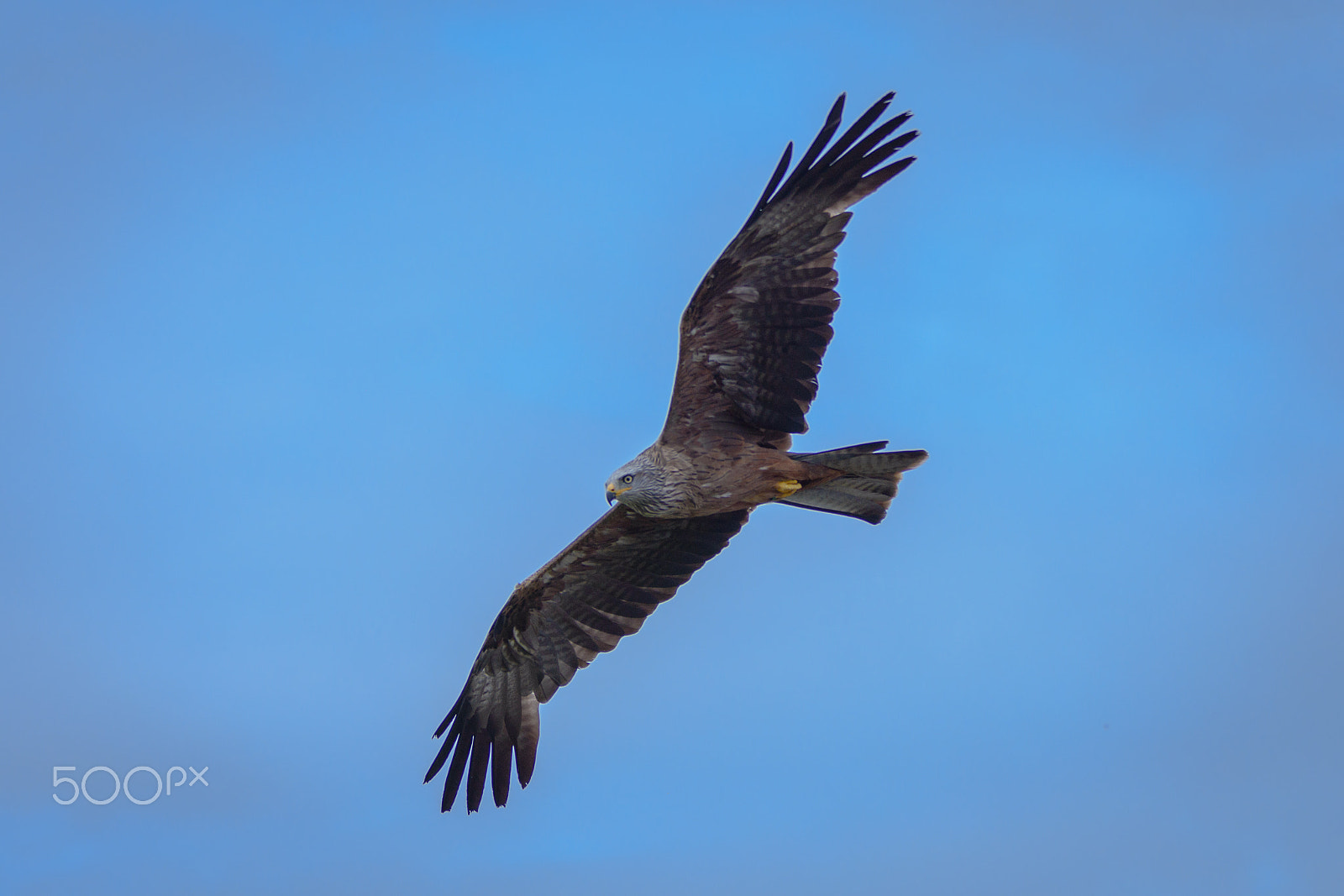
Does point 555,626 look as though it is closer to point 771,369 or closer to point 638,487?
point 638,487

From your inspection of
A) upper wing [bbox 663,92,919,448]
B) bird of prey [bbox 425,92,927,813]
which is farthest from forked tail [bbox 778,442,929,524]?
upper wing [bbox 663,92,919,448]

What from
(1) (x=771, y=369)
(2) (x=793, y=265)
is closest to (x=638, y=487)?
(1) (x=771, y=369)

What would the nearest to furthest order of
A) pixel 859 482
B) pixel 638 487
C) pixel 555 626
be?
pixel 638 487, pixel 859 482, pixel 555 626

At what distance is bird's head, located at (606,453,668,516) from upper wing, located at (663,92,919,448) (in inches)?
38.3

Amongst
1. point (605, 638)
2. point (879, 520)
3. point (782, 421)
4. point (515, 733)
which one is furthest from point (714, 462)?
point (515, 733)

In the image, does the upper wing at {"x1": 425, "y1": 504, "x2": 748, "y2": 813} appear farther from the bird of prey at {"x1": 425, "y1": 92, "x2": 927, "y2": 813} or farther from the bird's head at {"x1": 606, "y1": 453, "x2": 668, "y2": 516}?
the bird's head at {"x1": 606, "y1": 453, "x2": 668, "y2": 516}

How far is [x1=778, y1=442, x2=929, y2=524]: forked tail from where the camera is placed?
12.1 m

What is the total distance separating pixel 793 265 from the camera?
11.9 metres

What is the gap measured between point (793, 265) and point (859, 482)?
5.66 ft

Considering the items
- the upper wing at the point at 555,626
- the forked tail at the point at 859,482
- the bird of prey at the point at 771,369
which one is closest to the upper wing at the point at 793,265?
→ the bird of prey at the point at 771,369

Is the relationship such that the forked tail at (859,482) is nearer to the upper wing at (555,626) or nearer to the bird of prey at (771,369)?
the bird of prey at (771,369)

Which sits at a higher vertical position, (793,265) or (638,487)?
(793,265)

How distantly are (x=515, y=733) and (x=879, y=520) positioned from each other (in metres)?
3.56

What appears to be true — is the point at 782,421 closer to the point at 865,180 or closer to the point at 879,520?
the point at 879,520
